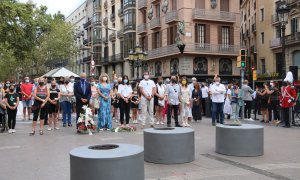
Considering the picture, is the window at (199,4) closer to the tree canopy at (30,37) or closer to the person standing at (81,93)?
the tree canopy at (30,37)

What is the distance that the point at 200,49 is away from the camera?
38312mm

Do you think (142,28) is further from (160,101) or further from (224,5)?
(160,101)

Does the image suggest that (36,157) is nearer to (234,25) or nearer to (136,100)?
(136,100)

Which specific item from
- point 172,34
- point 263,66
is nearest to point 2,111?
point 172,34

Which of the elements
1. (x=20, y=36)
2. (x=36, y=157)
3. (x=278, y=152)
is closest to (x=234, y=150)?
(x=278, y=152)

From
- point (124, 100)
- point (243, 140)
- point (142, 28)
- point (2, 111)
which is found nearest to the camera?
point (243, 140)

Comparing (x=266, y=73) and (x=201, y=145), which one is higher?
(x=266, y=73)

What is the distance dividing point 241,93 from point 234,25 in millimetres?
25808

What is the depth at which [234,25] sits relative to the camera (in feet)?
134

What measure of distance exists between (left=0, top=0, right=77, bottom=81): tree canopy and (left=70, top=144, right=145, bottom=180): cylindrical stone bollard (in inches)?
861

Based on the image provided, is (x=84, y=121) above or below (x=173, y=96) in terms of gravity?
below

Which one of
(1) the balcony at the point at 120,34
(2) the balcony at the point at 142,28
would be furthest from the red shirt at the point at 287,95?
(1) the balcony at the point at 120,34

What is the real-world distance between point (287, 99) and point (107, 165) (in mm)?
10909

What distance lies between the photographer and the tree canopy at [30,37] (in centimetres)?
2687
